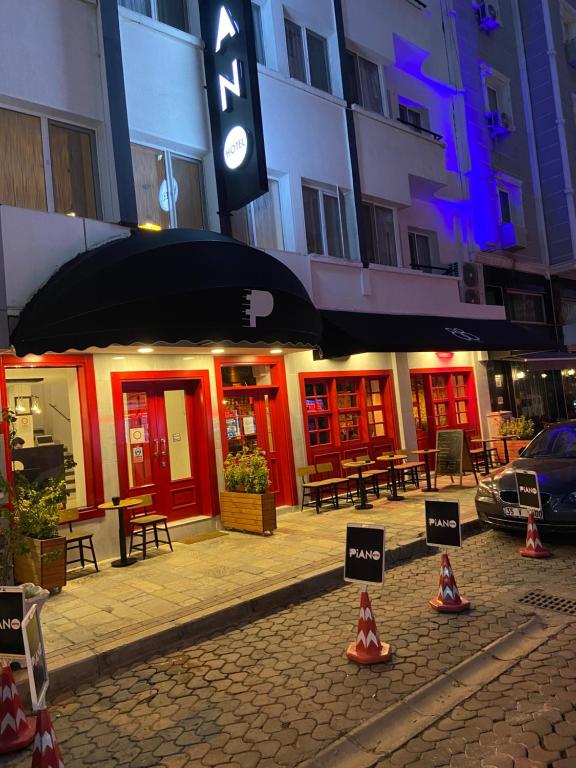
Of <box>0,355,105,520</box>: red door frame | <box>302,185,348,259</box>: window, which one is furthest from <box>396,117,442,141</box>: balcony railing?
<box>0,355,105,520</box>: red door frame

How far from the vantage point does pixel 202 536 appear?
9391 millimetres

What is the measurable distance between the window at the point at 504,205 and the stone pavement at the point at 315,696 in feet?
48.0

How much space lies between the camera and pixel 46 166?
318 inches

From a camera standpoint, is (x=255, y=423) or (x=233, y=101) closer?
(x=233, y=101)

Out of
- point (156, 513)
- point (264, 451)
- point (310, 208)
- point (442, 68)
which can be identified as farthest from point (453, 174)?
point (156, 513)

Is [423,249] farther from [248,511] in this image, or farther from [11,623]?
[11,623]

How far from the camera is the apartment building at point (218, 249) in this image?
7457 mm

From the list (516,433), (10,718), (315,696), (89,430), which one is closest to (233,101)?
(89,430)

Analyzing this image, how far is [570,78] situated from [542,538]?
19981mm

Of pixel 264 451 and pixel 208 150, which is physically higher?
pixel 208 150

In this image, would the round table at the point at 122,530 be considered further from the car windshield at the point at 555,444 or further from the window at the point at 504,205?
the window at the point at 504,205

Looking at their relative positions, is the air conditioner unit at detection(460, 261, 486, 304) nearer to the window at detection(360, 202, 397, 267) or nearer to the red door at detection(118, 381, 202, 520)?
the window at detection(360, 202, 397, 267)

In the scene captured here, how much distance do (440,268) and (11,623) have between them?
1364 cm

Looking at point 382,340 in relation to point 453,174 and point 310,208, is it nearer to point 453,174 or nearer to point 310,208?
point 310,208
